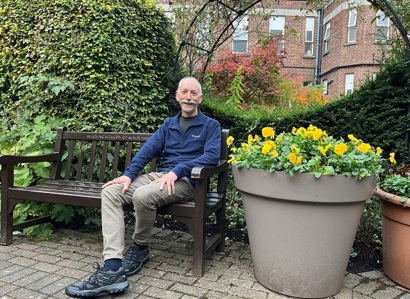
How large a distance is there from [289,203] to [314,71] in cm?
1879

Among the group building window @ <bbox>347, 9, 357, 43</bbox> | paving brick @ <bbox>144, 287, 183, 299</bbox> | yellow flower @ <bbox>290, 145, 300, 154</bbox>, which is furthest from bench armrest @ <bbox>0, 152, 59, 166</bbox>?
building window @ <bbox>347, 9, 357, 43</bbox>

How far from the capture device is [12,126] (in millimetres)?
4316

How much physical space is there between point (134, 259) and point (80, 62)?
7.99 ft

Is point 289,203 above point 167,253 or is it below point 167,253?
above

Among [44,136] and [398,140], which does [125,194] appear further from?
[398,140]

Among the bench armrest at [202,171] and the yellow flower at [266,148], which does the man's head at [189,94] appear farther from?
the yellow flower at [266,148]

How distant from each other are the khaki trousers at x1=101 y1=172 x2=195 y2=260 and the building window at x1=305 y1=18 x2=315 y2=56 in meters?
18.7

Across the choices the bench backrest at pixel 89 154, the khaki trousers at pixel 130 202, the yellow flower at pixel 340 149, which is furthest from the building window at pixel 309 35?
the yellow flower at pixel 340 149

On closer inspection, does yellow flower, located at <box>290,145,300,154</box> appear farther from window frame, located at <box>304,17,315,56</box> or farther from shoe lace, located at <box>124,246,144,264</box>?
window frame, located at <box>304,17,315,56</box>

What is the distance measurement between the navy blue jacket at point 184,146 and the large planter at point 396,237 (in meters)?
1.30

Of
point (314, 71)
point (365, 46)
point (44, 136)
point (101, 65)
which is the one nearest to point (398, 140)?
point (101, 65)

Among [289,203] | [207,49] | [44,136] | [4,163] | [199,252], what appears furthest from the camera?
[207,49]

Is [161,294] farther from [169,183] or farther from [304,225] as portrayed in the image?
[304,225]

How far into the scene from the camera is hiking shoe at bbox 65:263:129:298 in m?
2.30
